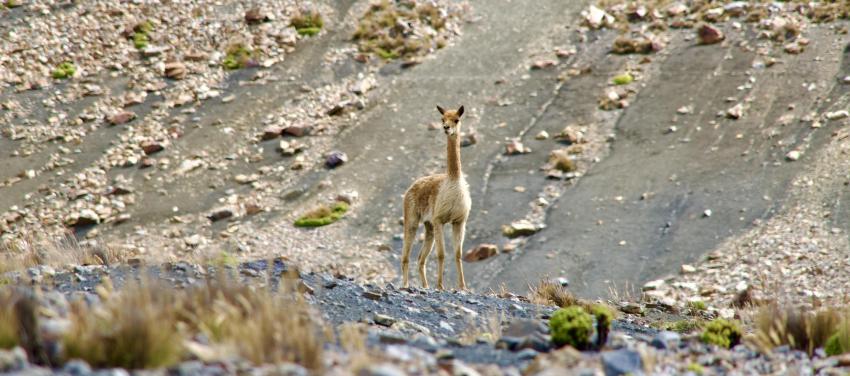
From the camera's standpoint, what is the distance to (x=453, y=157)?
1563cm

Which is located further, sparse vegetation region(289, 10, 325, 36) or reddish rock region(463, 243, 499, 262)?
sparse vegetation region(289, 10, 325, 36)

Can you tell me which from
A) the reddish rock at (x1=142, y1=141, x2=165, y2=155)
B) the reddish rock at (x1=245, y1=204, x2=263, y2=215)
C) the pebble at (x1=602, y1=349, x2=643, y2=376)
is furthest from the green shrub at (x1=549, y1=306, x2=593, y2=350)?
the reddish rock at (x1=142, y1=141, x2=165, y2=155)

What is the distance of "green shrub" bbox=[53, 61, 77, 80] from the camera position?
35.5 m

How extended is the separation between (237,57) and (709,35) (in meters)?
18.8

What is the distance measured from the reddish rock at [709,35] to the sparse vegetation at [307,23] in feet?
52.1

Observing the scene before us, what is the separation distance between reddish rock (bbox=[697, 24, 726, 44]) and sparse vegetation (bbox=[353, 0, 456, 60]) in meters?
10.4

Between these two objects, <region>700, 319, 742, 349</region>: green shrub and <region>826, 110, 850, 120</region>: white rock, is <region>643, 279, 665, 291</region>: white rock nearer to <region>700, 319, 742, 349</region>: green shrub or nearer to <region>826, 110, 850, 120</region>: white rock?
<region>826, 110, 850, 120</region>: white rock

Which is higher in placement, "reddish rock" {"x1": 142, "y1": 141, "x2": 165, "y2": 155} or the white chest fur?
the white chest fur

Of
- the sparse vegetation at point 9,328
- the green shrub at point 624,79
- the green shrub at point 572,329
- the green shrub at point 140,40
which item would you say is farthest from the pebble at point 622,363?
the green shrub at point 140,40

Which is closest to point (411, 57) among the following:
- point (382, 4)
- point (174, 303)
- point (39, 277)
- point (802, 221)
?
point (382, 4)

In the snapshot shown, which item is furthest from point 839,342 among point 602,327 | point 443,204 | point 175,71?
point 175,71

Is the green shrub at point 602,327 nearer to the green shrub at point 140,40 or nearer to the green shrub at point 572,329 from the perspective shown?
the green shrub at point 572,329

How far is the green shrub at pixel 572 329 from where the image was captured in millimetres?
8688

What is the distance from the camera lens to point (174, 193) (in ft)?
98.0
